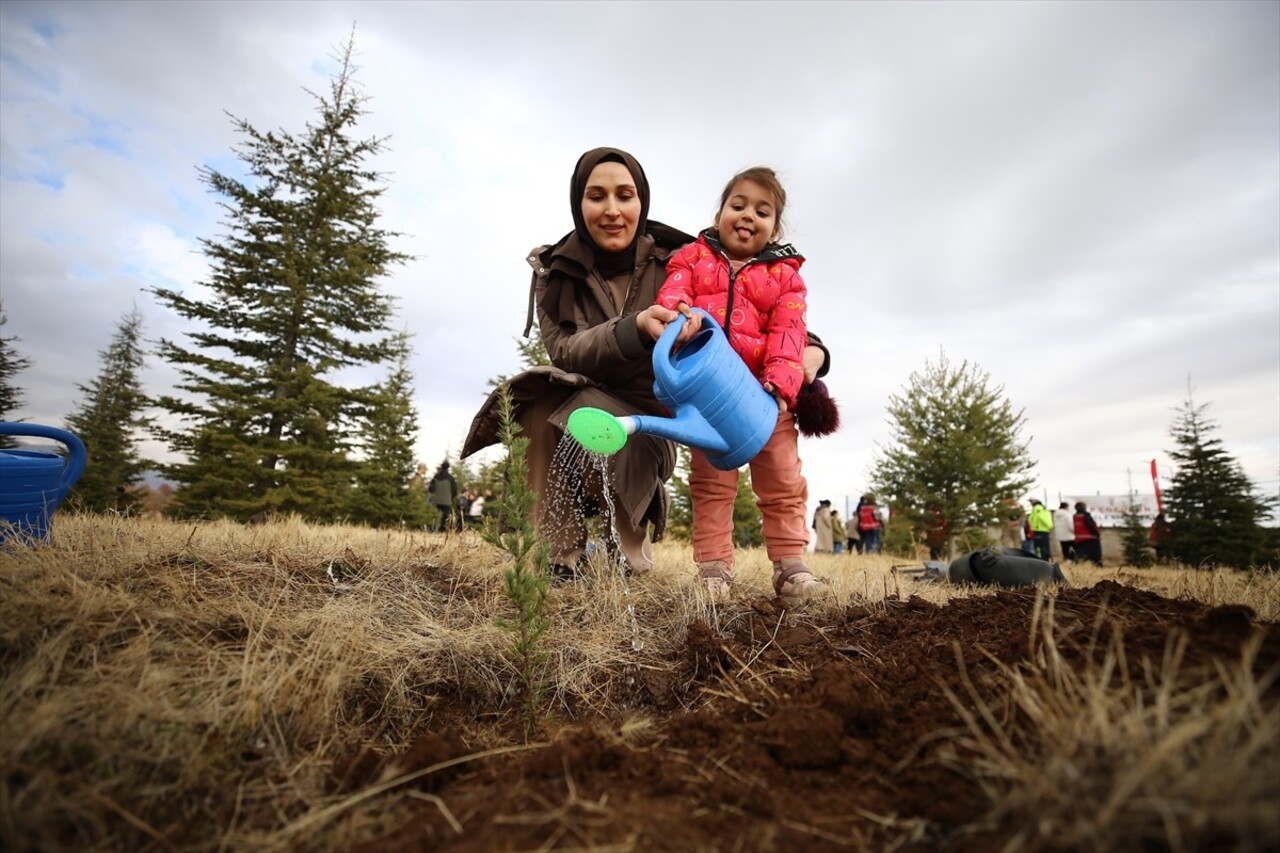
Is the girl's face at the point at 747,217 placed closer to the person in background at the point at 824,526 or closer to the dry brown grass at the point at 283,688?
the dry brown grass at the point at 283,688

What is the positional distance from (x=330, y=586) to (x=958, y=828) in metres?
2.13

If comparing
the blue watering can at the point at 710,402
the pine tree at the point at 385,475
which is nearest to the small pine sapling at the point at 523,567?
the blue watering can at the point at 710,402

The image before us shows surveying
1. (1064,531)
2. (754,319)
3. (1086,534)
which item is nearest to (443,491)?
(754,319)

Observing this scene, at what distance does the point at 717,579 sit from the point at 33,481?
291cm

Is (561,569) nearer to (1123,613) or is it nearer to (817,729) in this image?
(817,729)

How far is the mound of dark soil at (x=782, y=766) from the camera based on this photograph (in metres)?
0.86

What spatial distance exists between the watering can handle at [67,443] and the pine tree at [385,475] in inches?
268

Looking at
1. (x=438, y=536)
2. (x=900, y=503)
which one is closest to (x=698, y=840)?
(x=438, y=536)

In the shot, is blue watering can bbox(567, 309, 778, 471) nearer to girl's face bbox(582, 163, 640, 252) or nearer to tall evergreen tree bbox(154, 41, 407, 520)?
girl's face bbox(582, 163, 640, 252)

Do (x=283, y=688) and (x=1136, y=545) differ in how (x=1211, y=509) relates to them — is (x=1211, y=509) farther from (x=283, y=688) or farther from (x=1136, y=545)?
(x=283, y=688)

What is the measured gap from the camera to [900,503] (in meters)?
14.7

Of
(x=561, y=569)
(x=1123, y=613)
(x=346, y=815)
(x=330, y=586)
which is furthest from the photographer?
(x=561, y=569)

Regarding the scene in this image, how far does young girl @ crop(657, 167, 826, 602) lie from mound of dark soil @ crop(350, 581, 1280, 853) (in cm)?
125

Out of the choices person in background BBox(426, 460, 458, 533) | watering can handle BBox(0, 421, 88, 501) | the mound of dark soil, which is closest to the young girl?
the mound of dark soil
